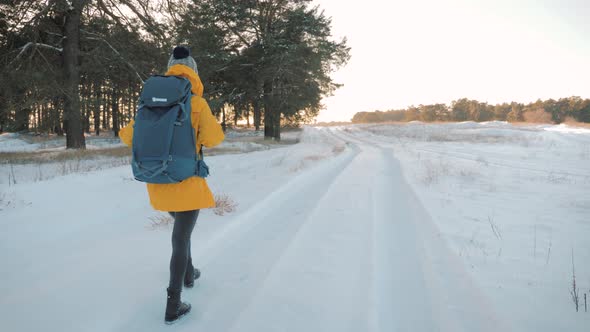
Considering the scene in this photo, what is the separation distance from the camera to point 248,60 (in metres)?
19.7

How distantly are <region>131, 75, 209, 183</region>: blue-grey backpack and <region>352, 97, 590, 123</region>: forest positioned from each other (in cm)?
7738

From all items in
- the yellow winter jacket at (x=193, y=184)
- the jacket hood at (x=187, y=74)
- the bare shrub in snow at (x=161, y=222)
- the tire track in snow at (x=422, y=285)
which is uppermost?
the jacket hood at (x=187, y=74)

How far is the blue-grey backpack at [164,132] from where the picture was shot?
193 centimetres

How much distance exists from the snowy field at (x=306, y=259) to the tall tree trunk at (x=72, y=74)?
7.52 metres

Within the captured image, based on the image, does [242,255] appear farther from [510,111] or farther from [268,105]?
[510,111]

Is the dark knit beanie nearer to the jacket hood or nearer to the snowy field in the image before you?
the jacket hood

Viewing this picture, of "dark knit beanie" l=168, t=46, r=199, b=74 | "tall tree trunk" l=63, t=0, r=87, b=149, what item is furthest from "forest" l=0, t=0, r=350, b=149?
"dark knit beanie" l=168, t=46, r=199, b=74

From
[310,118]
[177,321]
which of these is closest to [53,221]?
[177,321]

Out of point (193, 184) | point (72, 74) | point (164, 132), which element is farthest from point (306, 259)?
point (72, 74)

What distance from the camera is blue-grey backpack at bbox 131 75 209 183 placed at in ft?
6.33

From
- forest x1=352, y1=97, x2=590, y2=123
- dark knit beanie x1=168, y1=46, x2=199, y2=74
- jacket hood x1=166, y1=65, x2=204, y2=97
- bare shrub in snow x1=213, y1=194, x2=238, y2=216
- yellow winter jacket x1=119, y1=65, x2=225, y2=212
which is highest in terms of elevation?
forest x1=352, y1=97, x2=590, y2=123

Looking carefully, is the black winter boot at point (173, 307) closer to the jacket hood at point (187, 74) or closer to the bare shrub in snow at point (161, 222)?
the jacket hood at point (187, 74)

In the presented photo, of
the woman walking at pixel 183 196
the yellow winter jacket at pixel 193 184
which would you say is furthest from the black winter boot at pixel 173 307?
the yellow winter jacket at pixel 193 184

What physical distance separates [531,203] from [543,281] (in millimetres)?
3218
